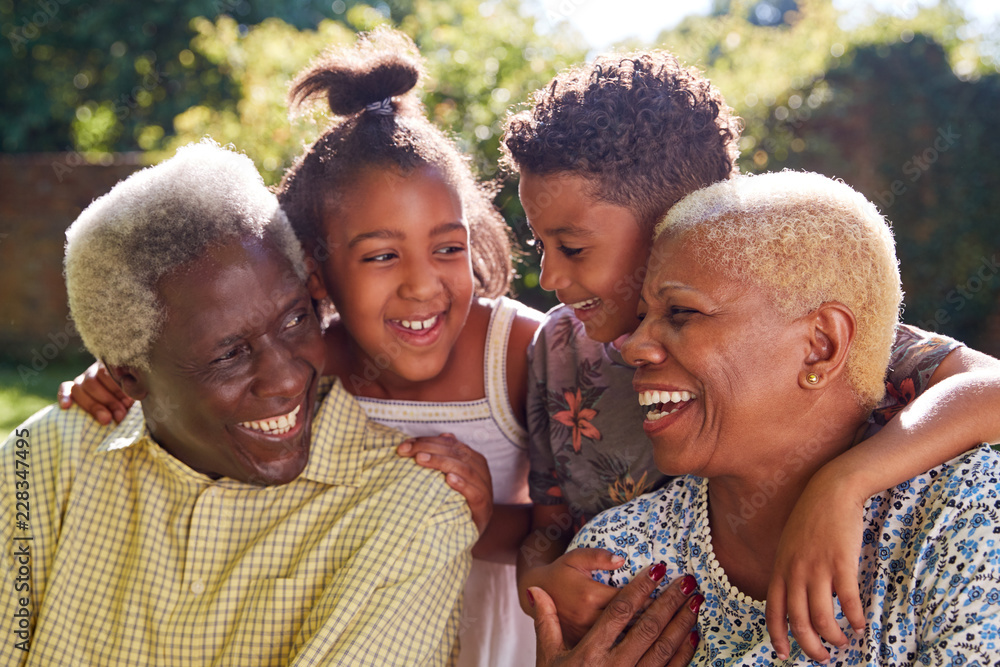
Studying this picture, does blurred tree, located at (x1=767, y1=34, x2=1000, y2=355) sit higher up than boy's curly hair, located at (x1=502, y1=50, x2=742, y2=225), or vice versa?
blurred tree, located at (x1=767, y1=34, x2=1000, y2=355)

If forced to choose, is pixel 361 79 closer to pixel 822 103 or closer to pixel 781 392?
pixel 781 392

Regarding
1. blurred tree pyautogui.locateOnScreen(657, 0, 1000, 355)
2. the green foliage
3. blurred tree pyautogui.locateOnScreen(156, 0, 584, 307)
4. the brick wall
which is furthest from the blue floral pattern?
the brick wall

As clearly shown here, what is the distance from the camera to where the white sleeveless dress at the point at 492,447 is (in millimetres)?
3076

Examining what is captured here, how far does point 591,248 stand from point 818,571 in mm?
1223

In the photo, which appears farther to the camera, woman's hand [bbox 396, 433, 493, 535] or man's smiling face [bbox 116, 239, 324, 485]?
woman's hand [bbox 396, 433, 493, 535]

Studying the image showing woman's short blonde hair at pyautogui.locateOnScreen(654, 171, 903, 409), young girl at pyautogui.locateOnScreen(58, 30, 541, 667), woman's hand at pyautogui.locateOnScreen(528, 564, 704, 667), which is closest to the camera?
woman's short blonde hair at pyautogui.locateOnScreen(654, 171, 903, 409)

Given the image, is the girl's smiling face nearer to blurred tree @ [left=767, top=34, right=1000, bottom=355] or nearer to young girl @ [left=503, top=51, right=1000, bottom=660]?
young girl @ [left=503, top=51, right=1000, bottom=660]

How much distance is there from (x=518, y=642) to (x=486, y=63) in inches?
162

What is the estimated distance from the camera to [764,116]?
23.6 feet

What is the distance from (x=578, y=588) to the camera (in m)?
2.30

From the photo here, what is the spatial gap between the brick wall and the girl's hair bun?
24.3ft

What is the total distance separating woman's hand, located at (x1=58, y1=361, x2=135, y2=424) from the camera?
9.30 ft

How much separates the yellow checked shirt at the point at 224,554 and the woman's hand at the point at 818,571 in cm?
99

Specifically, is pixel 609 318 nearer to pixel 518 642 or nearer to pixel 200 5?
pixel 518 642
